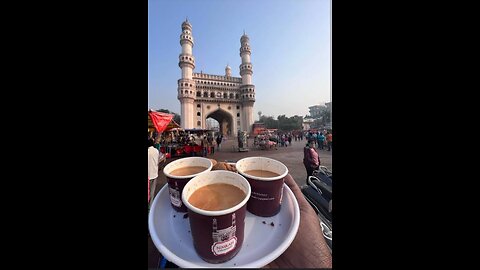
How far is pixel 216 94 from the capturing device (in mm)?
18156

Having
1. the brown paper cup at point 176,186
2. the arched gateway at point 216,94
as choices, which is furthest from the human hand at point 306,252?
the arched gateway at point 216,94

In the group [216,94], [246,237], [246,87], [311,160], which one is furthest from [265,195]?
[216,94]

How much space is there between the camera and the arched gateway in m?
15.4

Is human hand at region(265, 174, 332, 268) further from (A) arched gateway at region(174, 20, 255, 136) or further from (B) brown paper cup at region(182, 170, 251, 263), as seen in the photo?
(A) arched gateway at region(174, 20, 255, 136)

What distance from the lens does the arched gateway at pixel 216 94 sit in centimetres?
1537

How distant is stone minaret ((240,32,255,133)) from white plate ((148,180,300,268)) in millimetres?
16666

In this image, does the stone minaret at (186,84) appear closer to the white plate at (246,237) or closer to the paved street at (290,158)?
the paved street at (290,158)

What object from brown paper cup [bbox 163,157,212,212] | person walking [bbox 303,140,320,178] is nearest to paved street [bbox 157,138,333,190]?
person walking [bbox 303,140,320,178]

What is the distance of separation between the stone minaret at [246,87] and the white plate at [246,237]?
16.7 m

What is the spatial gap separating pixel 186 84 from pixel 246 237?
16702mm
